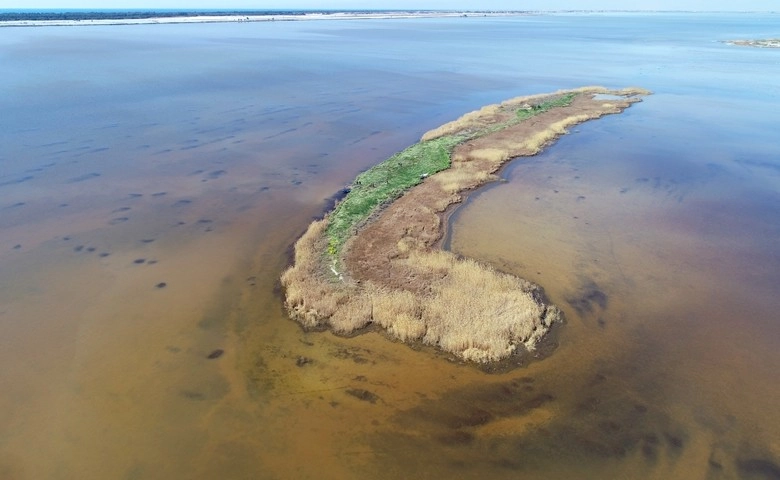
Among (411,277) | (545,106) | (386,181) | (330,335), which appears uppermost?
(545,106)

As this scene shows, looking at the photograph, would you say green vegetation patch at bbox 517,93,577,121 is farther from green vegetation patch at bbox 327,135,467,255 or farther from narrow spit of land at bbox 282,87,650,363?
narrow spit of land at bbox 282,87,650,363

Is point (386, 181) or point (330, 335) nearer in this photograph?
point (330, 335)

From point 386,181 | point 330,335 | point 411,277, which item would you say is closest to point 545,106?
point 386,181

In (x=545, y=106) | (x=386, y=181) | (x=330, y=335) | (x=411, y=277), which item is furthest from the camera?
(x=545, y=106)

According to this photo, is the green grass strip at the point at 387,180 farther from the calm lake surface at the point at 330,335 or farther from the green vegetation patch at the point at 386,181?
the calm lake surface at the point at 330,335

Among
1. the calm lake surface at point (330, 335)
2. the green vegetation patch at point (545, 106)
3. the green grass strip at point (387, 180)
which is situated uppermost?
the green vegetation patch at point (545, 106)

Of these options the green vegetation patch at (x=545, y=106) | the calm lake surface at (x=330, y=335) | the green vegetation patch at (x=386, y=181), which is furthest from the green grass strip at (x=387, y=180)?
the green vegetation patch at (x=545, y=106)

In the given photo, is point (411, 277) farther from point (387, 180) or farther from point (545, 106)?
point (545, 106)
